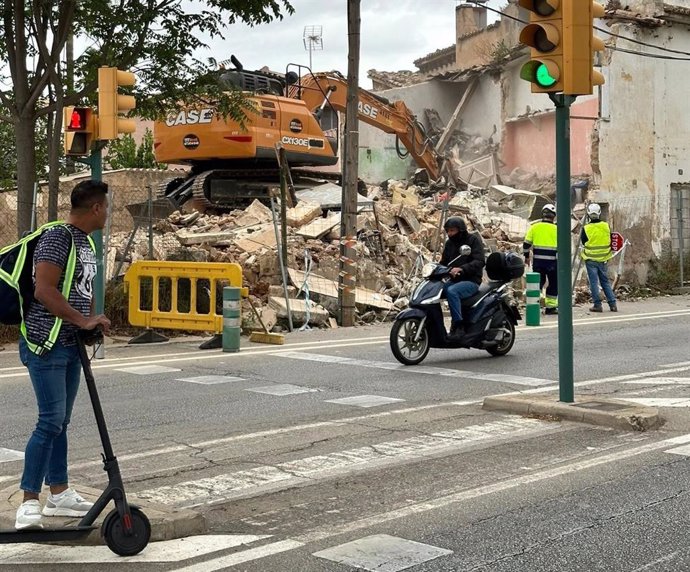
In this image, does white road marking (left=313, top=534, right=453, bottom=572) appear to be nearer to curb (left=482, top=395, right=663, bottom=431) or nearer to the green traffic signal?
curb (left=482, top=395, right=663, bottom=431)

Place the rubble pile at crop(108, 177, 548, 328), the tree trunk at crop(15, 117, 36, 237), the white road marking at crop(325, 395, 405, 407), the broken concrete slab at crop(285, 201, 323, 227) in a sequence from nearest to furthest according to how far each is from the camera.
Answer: the white road marking at crop(325, 395, 405, 407)
the tree trunk at crop(15, 117, 36, 237)
the rubble pile at crop(108, 177, 548, 328)
the broken concrete slab at crop(285, 201, 323, 227)

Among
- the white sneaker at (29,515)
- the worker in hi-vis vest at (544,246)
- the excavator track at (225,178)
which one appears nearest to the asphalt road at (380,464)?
the white sneaker at (29,515)

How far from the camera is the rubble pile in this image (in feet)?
60.1

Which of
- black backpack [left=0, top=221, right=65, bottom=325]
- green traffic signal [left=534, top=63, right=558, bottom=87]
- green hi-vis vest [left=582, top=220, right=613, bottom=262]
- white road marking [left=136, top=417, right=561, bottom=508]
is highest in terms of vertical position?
green traffic signal [left=534, top=63, right=558, bottom=87]

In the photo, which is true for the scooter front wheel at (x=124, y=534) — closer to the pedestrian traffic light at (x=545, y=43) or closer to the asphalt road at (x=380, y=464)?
the asphalt road at (x=380, y=464)

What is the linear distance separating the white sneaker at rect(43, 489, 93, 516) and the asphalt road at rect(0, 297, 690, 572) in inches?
11.7

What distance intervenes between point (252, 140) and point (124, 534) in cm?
1810

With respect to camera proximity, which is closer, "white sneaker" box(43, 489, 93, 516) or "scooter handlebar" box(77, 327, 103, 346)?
"scooter handlebar" box(77, 327, 103, 346)

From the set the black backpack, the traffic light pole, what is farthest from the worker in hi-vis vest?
the black backpack

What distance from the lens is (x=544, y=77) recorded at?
8.41 meters

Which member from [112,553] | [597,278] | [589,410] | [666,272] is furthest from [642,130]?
[112,553]

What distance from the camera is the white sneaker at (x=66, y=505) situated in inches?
217

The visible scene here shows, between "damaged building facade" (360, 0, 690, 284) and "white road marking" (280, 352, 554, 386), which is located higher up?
"damaged building facade" (360, 0, 690, 284)

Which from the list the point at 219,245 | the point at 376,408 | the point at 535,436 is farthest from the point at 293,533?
the point at 219,245
